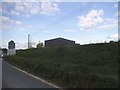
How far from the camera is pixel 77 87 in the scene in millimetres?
13047

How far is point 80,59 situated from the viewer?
2703 centimetres

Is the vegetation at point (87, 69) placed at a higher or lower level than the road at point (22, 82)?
higher

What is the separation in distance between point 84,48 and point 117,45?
6.14 meters

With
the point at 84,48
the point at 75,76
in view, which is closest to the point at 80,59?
the point at 84,48

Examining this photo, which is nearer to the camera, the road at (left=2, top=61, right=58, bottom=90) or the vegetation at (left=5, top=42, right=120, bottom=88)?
the vegetation at (left=5, top=42, right=120, bottom=88)

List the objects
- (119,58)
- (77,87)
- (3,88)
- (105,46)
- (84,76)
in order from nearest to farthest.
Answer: (77,87), (3,88), (84,76), (119,58), (105,46)

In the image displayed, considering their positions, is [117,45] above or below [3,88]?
above

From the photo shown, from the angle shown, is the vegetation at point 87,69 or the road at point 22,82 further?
the road at point 22,82

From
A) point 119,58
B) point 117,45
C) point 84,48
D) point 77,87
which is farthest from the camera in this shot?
point 84,48

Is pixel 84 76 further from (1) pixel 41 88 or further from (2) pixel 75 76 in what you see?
(1) pixel 41 88

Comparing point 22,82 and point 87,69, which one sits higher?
point 87,69

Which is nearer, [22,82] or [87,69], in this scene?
[22,82]

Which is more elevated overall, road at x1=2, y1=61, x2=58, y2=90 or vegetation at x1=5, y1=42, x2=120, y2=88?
vegetation at x1=5, y1=42, x2=120, y2=88

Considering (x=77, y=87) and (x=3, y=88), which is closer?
(x=77, y=87)
